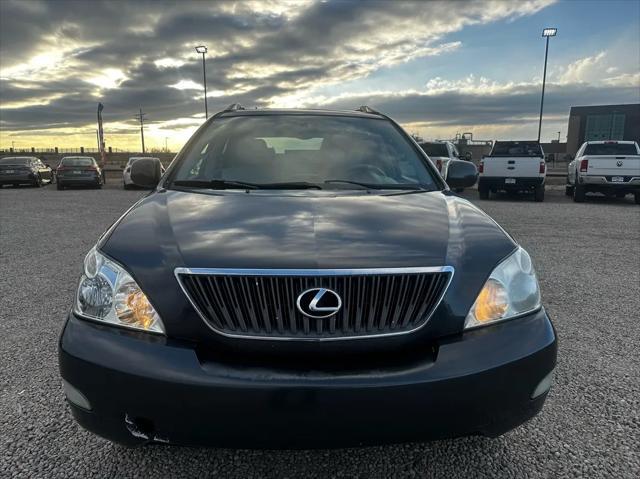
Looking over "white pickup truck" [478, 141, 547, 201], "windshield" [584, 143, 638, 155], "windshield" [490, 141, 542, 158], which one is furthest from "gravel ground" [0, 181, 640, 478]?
"windshield" [584, 143, 638, 155]

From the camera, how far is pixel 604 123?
62.0 meters

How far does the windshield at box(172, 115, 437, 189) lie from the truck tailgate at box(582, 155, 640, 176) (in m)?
13.3

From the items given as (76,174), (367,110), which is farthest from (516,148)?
(76,174)

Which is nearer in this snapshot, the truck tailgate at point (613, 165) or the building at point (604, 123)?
the truck tailgate at point (613, 165)

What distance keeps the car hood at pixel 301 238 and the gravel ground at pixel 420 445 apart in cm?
85

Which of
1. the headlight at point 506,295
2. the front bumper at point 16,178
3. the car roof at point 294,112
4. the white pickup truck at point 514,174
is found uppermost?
the car roof at point 294,112

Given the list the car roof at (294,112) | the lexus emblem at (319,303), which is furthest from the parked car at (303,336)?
the car roof at (294,112)

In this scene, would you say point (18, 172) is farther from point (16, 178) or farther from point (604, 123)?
point (604, 123)

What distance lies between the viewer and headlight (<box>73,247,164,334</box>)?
1811 millimetres

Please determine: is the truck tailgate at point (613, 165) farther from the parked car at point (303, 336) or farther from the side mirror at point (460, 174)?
the parked car at point (303, 336)

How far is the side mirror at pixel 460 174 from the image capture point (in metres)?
3.62

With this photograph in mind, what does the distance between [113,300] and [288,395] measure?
2.56 ft

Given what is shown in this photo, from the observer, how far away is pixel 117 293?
6.15 feet

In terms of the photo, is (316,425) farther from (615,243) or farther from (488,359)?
(615,243)
